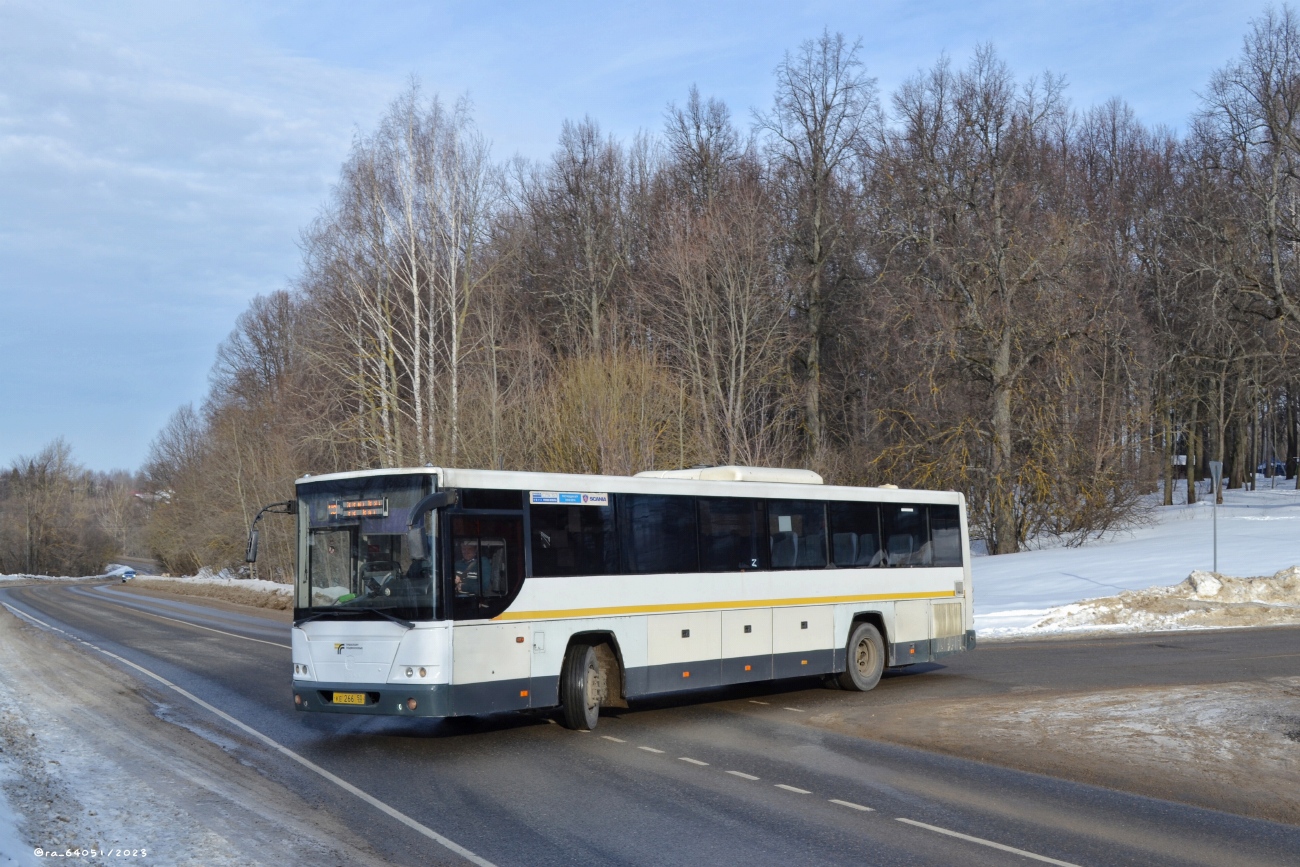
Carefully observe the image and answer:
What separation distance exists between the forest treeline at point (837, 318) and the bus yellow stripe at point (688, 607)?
52.9ft

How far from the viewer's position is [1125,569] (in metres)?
32.0

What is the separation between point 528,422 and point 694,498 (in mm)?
20441

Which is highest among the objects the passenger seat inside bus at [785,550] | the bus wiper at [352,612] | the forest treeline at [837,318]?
the forest treeline at [837,318]

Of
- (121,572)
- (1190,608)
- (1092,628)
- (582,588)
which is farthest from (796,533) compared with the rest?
(121,572)

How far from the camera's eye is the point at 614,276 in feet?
170

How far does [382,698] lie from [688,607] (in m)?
4.15

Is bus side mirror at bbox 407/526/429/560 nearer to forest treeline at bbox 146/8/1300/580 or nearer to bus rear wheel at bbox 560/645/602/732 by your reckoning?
bus rear wheel at bbox 560/645/602/732

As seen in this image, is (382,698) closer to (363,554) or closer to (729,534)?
(363,554)

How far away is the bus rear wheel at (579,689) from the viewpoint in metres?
13.2

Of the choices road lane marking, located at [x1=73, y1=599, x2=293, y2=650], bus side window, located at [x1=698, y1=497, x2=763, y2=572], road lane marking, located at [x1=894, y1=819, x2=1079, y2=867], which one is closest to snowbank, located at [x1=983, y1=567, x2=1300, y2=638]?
bus side window, located at [x1=698, y1=497, x2=763, y2=572]

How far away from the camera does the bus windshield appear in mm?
12078

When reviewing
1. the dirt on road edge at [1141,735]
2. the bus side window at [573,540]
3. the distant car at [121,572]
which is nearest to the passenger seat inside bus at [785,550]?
the dirt on road edge at [1141,735]

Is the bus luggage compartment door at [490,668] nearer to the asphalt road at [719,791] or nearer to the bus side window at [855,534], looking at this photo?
the asphalt road at [719,791]

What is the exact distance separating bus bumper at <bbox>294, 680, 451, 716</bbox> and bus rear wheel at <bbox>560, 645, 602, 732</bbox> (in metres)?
1.78
